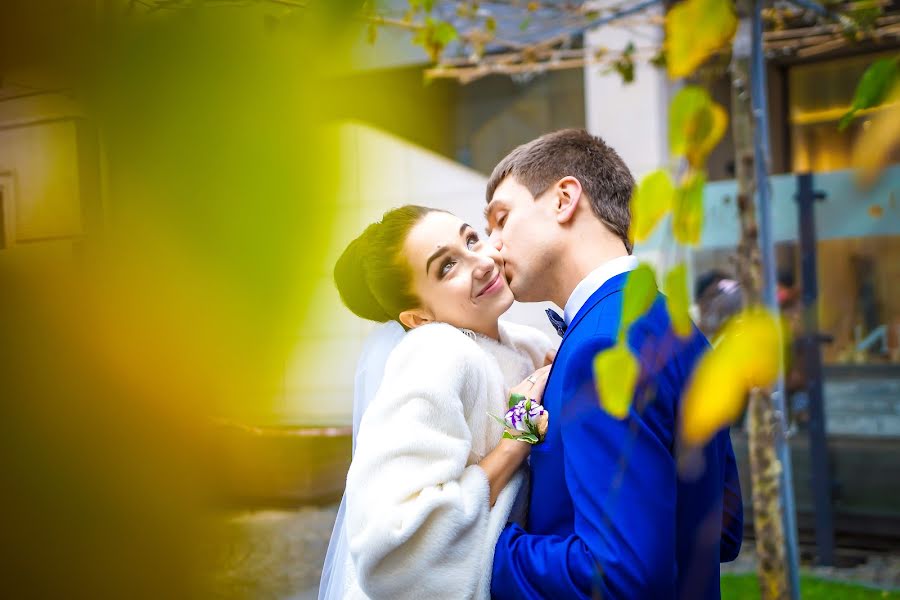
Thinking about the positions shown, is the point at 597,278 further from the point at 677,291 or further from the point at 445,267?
the point at 677,291

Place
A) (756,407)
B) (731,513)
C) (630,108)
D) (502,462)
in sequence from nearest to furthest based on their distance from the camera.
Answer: (502,462)
(731,513)
(756,407)
(630,108)

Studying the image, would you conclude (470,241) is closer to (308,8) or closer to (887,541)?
(308,8)

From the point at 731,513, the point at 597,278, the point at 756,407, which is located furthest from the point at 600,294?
the point at 756,407

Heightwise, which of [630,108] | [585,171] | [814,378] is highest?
[630,108]

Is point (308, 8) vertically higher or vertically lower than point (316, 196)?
higher

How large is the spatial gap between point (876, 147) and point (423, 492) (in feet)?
3.68

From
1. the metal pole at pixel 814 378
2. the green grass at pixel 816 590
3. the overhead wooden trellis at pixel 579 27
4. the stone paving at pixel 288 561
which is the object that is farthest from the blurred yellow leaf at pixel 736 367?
the metal pole at pixel 814 378

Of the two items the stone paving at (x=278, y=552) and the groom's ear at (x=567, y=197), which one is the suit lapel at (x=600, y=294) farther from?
the stone paving at (x=278, y=552)

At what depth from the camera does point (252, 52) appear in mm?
1519

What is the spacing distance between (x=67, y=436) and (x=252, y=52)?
749 millimetres

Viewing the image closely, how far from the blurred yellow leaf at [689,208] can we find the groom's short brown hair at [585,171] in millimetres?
1215

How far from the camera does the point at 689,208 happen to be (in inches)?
29.8

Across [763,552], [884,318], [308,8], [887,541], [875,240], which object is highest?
[308,8]

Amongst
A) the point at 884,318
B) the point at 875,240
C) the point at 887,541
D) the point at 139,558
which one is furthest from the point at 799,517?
the point at 139,558
